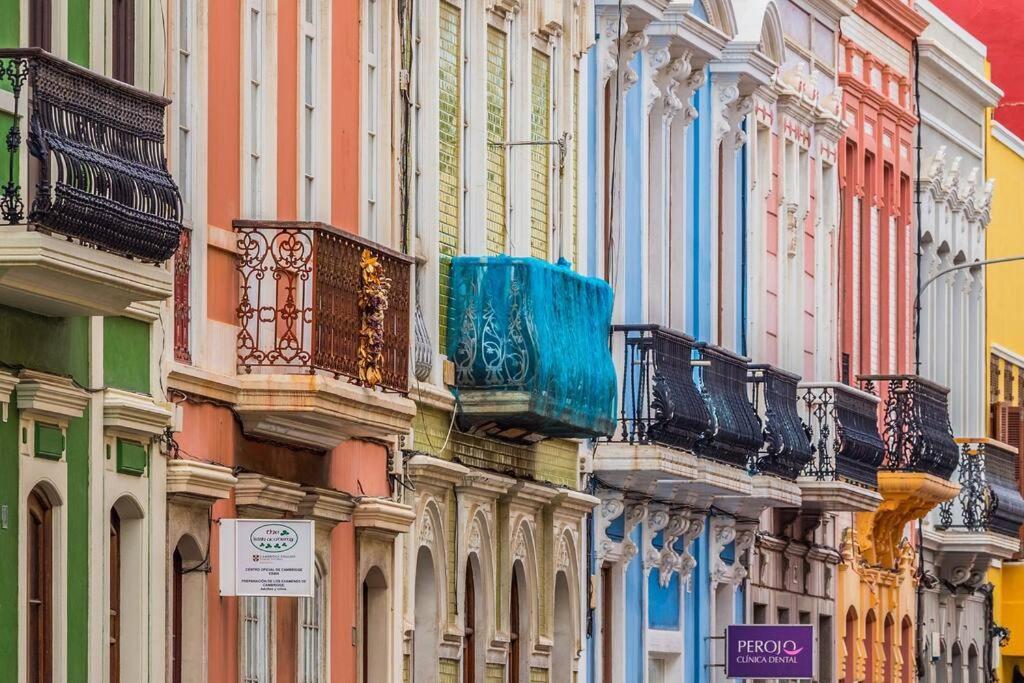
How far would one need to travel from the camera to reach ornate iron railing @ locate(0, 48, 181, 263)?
18594mm

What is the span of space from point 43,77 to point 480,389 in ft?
31.1

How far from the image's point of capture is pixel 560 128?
31.0 meters

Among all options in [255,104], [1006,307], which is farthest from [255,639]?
[1006,307]

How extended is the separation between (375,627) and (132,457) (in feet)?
17.8

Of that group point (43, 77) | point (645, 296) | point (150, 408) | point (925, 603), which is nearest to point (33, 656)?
point (150, 408)

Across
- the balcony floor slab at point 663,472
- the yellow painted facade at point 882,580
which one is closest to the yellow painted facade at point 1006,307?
the yellow painted facade at point 882,580

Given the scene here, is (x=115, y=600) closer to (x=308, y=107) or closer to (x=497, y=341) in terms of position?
(x=308, y=107)

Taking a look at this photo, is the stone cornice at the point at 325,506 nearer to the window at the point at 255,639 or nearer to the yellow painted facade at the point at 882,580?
the window at the point at 255,639

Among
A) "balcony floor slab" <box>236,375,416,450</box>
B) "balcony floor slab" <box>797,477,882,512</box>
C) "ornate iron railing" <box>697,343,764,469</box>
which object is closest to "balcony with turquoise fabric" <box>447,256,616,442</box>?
"balcony floor slab" <box>236,375,416,450</box>

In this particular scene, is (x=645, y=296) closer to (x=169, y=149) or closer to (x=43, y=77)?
(x=169, y=149)

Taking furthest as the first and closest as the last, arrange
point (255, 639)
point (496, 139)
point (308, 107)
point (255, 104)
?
point (496, 139), point (308, 107), point (255, 104), point (255, 639)

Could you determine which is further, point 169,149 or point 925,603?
point 925,603

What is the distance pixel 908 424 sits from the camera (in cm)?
4125

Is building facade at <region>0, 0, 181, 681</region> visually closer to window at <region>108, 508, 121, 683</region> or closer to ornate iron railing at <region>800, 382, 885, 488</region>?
window at <region>108, 508, 121, 683</region>
